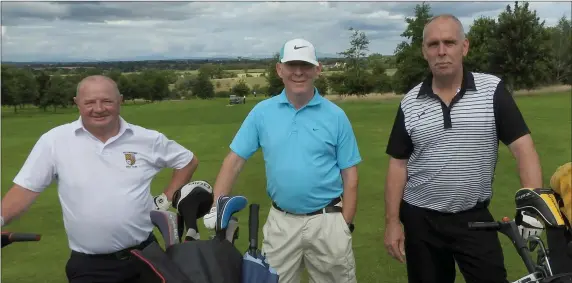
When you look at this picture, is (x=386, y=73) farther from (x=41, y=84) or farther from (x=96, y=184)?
(x=96, y=184)

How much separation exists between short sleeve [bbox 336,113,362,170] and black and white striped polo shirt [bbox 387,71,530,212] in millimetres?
301

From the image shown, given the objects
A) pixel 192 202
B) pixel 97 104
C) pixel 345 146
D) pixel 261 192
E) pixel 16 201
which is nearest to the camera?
pixel 192 202

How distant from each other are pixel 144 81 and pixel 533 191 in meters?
62.6

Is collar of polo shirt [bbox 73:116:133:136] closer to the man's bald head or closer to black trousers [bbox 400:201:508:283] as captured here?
the man's bald head

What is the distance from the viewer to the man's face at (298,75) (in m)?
3.71

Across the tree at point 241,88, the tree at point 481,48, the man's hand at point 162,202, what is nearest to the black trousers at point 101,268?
the man's hand at point 162,202

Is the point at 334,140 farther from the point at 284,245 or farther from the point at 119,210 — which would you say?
the point at 119,210

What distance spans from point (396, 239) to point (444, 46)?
1.29 m

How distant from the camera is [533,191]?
227 centimetres

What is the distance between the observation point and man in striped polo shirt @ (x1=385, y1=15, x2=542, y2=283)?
346 centimetres

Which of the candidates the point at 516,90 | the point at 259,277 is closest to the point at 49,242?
the point at 259,277

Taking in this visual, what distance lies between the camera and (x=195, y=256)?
2.05 metres

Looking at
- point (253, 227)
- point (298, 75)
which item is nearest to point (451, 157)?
point (298, 75)

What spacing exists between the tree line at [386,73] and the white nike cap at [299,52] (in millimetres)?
36914
